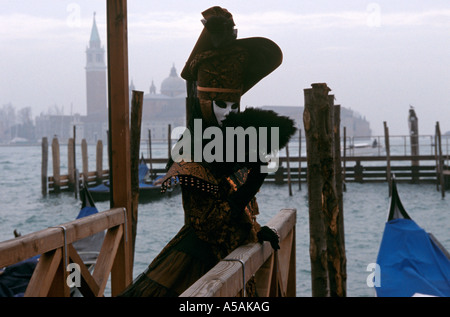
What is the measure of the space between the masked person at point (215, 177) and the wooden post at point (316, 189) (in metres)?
2.43

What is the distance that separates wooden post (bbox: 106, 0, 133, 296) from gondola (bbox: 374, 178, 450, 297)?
3.19 m

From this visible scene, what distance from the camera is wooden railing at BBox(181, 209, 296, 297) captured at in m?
1.28

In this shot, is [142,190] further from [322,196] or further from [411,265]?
[322,196]

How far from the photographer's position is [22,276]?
4145mm

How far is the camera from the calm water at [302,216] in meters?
12.8

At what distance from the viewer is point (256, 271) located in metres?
1.87

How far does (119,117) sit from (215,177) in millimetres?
1097

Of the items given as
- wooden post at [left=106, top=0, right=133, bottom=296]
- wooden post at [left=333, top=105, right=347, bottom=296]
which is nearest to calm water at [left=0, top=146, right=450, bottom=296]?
wooden post at [left=333, top=105, right=347, bottom=296]

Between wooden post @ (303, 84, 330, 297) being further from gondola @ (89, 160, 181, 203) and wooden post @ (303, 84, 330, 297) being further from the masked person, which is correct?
gondola @ (89, 160, 181, 203)

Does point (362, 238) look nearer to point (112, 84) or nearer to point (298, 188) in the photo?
point (298, 188)

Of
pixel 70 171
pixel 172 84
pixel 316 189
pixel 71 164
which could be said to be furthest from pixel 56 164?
pixel 172 84
